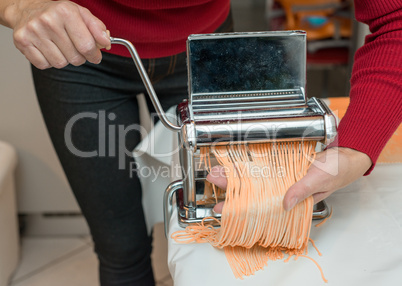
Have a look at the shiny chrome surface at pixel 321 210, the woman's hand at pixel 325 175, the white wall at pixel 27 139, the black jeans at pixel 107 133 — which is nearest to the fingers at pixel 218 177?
the woman's hand at pixel 325 175

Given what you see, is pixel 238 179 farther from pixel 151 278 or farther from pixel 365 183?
pixel 151 278

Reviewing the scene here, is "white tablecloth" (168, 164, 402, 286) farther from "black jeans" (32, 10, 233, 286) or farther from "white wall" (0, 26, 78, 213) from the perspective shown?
"white wall" (0, 26, 78, 213)

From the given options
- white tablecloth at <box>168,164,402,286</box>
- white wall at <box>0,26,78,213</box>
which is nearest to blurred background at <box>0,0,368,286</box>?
white wall at <box>0,26,78,213</box>

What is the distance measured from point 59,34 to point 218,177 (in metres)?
0.23

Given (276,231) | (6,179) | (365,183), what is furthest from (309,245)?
(6,179)

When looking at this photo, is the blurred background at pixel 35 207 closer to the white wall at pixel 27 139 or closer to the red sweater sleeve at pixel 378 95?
the white wall at pixel 27 139

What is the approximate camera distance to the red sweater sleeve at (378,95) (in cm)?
58

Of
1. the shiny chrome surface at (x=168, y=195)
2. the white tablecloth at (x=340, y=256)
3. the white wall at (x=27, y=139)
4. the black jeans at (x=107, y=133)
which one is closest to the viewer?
the white tablecloth at (x=340, y=256)

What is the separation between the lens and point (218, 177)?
550 mm

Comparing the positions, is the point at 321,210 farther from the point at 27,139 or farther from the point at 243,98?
the point at 27,139

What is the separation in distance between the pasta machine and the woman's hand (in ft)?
0.08

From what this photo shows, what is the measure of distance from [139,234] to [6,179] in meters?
0.51

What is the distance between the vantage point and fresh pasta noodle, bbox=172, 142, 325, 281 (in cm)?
54

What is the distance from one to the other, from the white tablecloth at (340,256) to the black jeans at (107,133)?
0.27 m
